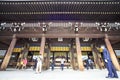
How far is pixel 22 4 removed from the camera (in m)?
10.1

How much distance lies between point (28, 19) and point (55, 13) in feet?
9.56

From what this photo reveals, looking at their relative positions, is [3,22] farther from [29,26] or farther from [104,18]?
[104,18]

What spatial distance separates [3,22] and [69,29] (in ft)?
21.4

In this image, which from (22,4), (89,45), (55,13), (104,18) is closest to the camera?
(22,4)

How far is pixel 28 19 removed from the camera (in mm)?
12156

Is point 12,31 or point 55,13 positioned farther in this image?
point 12,31

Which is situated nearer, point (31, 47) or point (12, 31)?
point (12, 31)

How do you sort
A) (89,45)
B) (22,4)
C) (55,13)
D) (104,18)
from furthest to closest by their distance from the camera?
1. (89,45)
2. (104,18)
3. (55,13)
4. (22,4)

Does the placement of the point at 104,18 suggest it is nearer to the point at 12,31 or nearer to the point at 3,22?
the point at 12,31

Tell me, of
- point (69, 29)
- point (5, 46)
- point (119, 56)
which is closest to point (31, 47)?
point (5, 46)

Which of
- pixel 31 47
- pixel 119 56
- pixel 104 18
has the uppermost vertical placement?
pixel 104 18

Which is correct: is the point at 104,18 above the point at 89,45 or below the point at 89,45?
above

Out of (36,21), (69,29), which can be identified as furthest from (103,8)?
(36,21)

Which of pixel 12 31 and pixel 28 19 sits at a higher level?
pixel 28 19
